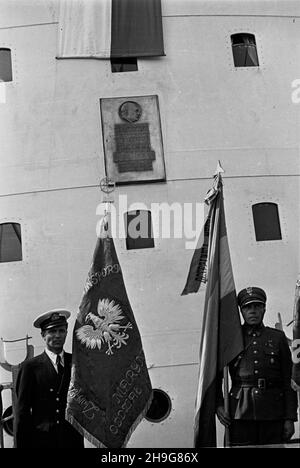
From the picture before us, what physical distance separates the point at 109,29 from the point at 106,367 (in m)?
4.71

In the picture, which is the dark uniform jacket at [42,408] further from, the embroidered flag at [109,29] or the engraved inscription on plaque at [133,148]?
the embroidered flag at [109,29]

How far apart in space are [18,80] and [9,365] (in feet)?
11.0

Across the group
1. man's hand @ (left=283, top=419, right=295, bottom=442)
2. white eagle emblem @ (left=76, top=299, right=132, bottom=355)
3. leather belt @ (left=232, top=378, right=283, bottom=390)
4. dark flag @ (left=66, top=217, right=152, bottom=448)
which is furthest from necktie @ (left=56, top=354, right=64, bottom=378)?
man's hand @ (left=283, top=419, right=295, bottom=442)

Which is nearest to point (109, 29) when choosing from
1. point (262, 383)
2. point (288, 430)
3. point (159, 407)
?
point (159, 407)

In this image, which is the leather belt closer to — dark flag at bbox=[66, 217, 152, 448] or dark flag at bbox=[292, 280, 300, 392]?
dark flag at bbox=[292, 280, 300, 392]

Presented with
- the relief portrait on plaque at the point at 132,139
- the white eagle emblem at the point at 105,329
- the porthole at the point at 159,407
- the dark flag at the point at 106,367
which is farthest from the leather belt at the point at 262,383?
the relief portrait on plaque at the point at 132,139

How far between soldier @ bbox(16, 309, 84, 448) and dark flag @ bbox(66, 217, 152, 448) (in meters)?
0.11

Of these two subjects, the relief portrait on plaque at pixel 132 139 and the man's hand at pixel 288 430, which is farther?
the relief portrait on plaque at pixel 132 139

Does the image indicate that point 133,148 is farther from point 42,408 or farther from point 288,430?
point 288,430

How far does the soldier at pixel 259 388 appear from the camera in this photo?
533cm

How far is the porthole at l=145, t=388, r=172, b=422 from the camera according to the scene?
23.3 ft

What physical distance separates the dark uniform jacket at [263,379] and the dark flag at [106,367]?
808 millimetres

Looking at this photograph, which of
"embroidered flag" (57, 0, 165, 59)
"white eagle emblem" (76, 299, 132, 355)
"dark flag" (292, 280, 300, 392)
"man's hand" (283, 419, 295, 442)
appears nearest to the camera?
"dark flag" (292, 280, 300, 392)

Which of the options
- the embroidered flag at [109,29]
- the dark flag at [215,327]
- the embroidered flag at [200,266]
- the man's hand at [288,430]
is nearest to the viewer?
the man's hand at [288,430]
